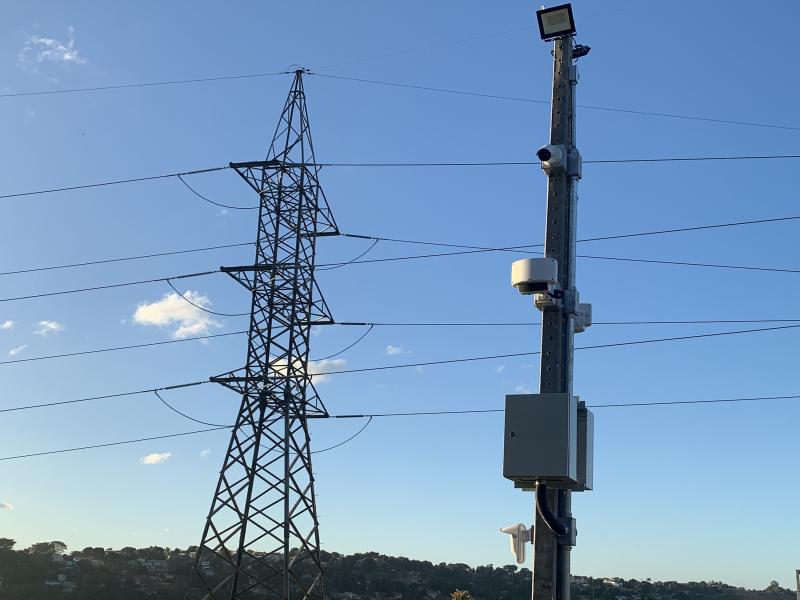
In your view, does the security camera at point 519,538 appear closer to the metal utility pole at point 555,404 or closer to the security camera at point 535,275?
the metal utility pole at point 555,404

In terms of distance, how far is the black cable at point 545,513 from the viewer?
37.2 ft

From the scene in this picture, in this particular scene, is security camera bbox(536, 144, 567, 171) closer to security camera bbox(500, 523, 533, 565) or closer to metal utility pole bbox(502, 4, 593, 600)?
metal utility pole bbox(502, 4, 593, 600)

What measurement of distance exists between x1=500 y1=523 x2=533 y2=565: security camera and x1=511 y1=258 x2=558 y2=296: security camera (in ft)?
8.88

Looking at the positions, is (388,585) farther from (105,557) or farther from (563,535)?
(563,535)

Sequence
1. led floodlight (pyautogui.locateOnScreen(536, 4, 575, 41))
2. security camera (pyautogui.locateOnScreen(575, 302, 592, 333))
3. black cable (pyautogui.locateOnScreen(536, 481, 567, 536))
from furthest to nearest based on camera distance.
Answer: led floodlight (pyautogui.locateOnScreen(536, 4, 575, 41))
security camera (pyautogui.locateOnScreen(575, 302, 592, 333))
black cable (pyautogui.locateOnScreen(536, 481, 567, 536))

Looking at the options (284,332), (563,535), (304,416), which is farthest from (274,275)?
(563,535)

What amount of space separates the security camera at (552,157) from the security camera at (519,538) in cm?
434

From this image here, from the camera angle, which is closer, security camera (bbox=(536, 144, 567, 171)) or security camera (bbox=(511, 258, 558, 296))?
security camera (bbox=(511, 258, 558, 296))

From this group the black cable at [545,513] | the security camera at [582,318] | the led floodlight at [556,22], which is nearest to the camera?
the black cable at [545,513]

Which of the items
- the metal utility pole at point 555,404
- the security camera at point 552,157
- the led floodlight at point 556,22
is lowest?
the metal utility pole at point 555,404

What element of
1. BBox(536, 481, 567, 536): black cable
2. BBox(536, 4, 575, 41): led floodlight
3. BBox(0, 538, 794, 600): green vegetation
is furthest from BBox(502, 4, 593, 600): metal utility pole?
BBox(0, 538, 794, 600): green vegetation

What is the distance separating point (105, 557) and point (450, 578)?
128 ft

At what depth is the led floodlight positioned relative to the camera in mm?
13594

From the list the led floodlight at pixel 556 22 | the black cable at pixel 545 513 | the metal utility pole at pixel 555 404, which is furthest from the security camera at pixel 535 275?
the led floodlight at pixel 556 22
